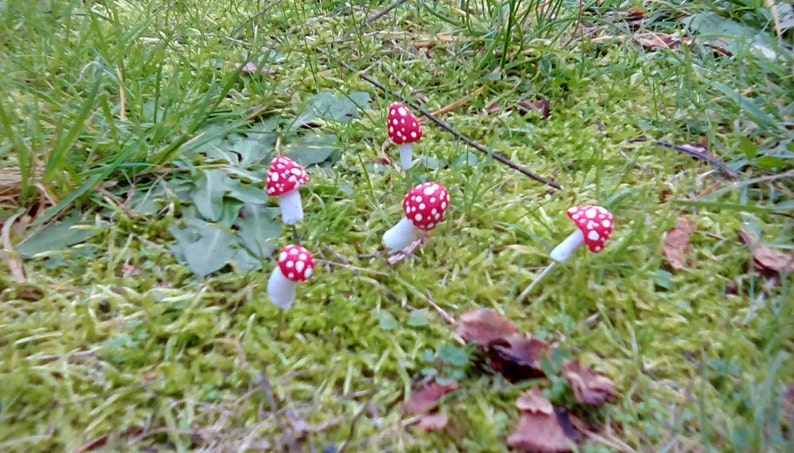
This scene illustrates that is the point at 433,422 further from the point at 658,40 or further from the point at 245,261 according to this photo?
the point at 658,40

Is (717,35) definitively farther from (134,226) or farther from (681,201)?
(134,226)

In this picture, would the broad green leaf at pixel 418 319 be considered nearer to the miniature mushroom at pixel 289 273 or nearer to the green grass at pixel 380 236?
the green grass at pixel 380 236

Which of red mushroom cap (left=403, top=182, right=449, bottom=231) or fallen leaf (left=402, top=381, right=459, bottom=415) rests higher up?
red mushroom cap (left=403, top=182, right=449, bottom=231)

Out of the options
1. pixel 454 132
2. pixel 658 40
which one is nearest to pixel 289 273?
pixel 454 132

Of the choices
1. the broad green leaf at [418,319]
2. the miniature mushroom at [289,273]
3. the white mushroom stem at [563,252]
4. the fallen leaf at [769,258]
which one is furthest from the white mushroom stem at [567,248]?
the miniature mushroom at [289,273]

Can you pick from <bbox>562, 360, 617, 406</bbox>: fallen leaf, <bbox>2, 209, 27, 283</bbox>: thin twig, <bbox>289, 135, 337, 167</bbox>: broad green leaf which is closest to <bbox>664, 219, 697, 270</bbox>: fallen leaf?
<bbox>562, 360, 617, 406</bbox>: fallen leaf

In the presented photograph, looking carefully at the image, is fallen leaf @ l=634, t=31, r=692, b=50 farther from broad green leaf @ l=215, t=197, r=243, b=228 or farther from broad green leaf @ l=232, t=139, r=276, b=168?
broad green leaf @ l=215, t=197, r=243, b=228
